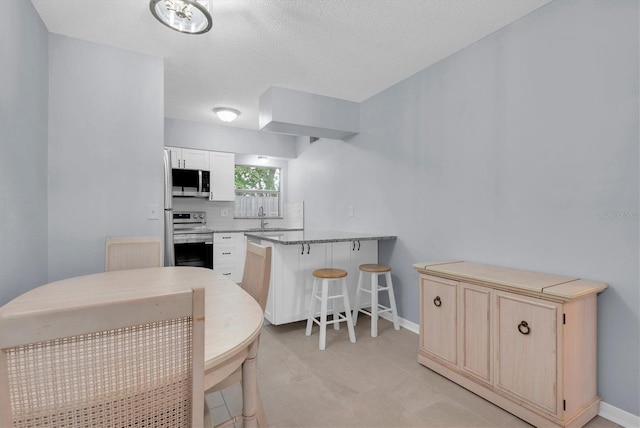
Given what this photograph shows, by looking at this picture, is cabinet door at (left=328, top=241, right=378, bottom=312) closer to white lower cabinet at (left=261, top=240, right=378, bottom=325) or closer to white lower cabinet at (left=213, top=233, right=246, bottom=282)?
white lower cabinet at (left=261, top=240, right=378, bottom=325)

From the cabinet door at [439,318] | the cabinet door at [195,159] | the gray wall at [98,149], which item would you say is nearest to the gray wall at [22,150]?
the gray wall at [98,149]

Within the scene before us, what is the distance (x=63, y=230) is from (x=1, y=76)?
1192mm

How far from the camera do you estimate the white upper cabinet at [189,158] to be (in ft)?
14.5

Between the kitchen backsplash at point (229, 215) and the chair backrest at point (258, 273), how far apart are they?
3270mm

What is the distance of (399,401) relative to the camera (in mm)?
1880

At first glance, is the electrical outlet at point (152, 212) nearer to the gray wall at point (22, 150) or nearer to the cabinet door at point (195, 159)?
the gray wall at point (22, 150)

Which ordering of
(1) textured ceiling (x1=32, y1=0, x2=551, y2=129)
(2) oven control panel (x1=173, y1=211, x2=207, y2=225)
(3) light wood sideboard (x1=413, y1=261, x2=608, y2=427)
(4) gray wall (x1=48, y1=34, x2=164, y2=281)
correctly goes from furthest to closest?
(2) oven control panel (x1=173, y1=211, x2=207, y2=225)
(4) gray wall (x1=48, y1=34, x2=164, y2=281)
(1) textured ceiling (x1=32, y1=0, x2=551, y2=129)
(3) light wood sideboard (x1=413, y1=261, x2=608, y2=427)

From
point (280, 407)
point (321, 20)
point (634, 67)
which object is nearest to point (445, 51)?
point (321, 20)

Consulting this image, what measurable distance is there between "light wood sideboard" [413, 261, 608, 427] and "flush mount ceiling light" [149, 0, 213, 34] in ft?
7.30

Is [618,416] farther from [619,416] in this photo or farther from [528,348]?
[528,348]

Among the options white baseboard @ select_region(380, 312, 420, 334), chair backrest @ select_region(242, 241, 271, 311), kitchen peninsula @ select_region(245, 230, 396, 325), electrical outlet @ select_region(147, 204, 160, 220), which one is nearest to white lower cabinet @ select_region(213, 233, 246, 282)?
kitchen peninsula @ select_region(245, 230, 396, 325)

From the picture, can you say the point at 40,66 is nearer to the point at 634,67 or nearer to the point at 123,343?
the point at 123,343

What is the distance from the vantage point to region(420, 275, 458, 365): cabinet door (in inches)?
82.9

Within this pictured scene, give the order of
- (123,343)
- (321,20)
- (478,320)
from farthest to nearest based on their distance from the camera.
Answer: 1. (321,20)
2. (478,320)
3. (123,343)
